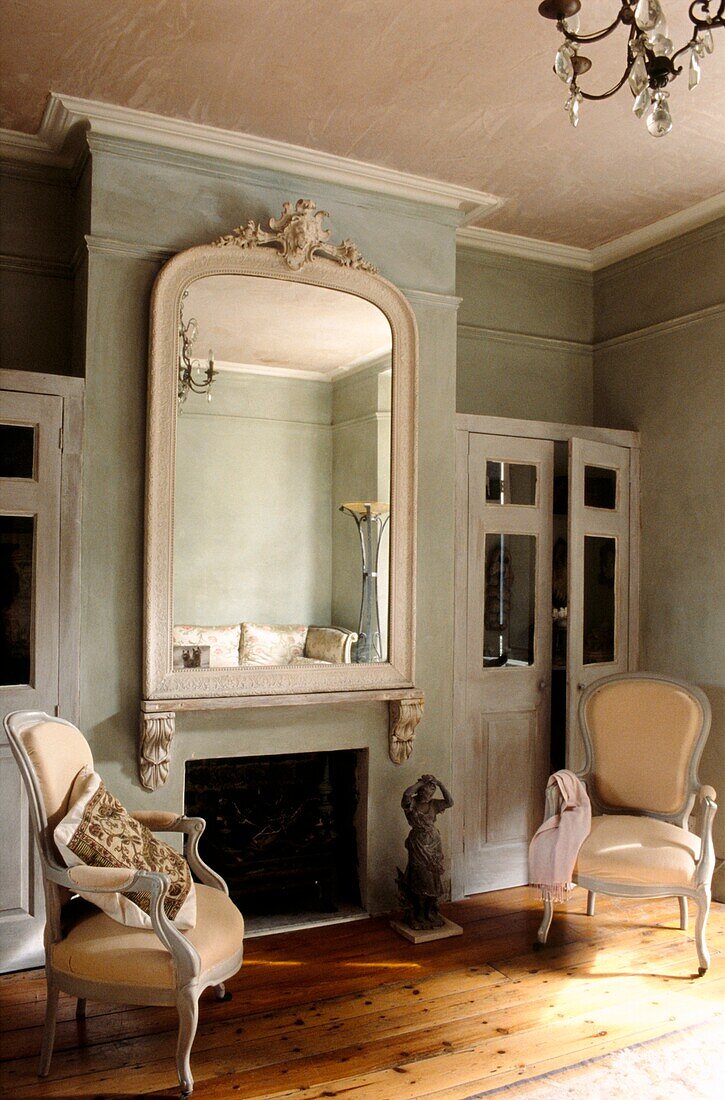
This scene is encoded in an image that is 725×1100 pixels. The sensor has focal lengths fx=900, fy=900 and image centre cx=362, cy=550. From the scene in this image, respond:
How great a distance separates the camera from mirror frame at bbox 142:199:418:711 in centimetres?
331

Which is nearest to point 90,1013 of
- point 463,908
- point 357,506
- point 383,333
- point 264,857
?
point 264,857

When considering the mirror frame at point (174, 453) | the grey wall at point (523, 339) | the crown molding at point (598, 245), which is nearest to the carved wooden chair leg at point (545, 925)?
the mirror frame at point (174, 453)

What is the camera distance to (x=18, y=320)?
355 centimetres

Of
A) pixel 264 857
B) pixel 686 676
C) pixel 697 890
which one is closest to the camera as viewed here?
pixel 697 890

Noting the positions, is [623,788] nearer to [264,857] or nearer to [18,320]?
[264,857]

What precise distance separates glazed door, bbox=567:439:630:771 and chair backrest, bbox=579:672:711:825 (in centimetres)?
30

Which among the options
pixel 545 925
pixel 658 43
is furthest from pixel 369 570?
pixel 658 43

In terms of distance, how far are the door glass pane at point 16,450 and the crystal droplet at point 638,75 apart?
2280 millimetres

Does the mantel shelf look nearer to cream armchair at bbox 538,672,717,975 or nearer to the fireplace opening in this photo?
the fireplace opening

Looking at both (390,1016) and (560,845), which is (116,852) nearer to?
(390,1016)

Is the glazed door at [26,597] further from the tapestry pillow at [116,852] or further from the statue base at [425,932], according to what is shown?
the statue base at [425,932]

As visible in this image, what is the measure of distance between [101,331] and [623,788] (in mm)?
2745

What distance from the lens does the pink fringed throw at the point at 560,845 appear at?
3357 millimetres

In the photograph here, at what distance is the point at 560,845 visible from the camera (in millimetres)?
3375
